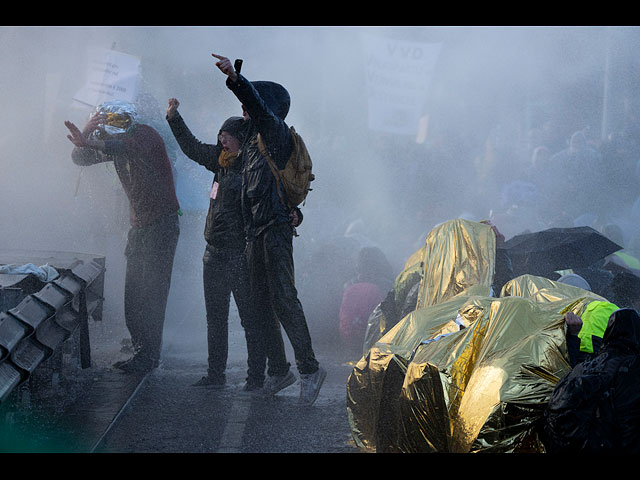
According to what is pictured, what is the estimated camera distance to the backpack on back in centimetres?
363

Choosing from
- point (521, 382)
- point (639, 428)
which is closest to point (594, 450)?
point (639, 428)

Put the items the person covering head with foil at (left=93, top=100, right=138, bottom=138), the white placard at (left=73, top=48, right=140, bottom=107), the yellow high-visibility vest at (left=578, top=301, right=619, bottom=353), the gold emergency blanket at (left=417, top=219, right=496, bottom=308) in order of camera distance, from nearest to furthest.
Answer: the yellow high-visibility vest at (left=578, top=301, right=619, bottom=353)
the gold emergency blanket at (left=417, top=219, right=496, bottom=308)
the person covering head with foil at (left=93, top=100, right=138, bottom=138)
the white placard at (left=73, top=48, right=140, bottom=107)

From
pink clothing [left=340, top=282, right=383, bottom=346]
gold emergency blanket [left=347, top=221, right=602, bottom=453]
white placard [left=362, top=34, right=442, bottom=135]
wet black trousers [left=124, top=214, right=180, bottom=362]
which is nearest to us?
gold emergency blanket [left=347, top=221, right=602, bottom=453]

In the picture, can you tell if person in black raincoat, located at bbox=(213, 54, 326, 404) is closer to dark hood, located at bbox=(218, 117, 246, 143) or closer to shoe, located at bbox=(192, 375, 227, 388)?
dark hood, located at bbox=(218, 117, 246, 143)

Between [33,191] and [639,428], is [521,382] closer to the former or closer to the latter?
[639,428]

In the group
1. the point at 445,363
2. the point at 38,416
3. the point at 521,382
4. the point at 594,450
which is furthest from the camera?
the point at 38,416

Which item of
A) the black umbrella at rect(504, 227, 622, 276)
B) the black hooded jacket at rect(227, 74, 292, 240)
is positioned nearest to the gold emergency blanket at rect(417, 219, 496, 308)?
the black umbrella at rect(504, 227, 622, 276)

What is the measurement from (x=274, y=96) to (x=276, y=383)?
5.33ft

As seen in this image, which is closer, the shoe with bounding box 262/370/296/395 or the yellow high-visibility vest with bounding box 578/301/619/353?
the yellow high-visibility vest with bounding box 578/301/619/353

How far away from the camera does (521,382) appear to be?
2234mm

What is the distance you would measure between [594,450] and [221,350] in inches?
96.7

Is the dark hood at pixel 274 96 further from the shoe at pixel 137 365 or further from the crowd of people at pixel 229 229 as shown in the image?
the shoe at pixel 137 365

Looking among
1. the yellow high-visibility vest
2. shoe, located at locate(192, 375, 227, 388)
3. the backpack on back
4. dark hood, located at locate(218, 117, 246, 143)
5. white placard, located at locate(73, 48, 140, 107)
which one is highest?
white placard, located at locate(73, 48, 140, 107)

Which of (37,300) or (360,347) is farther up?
(37,300)
